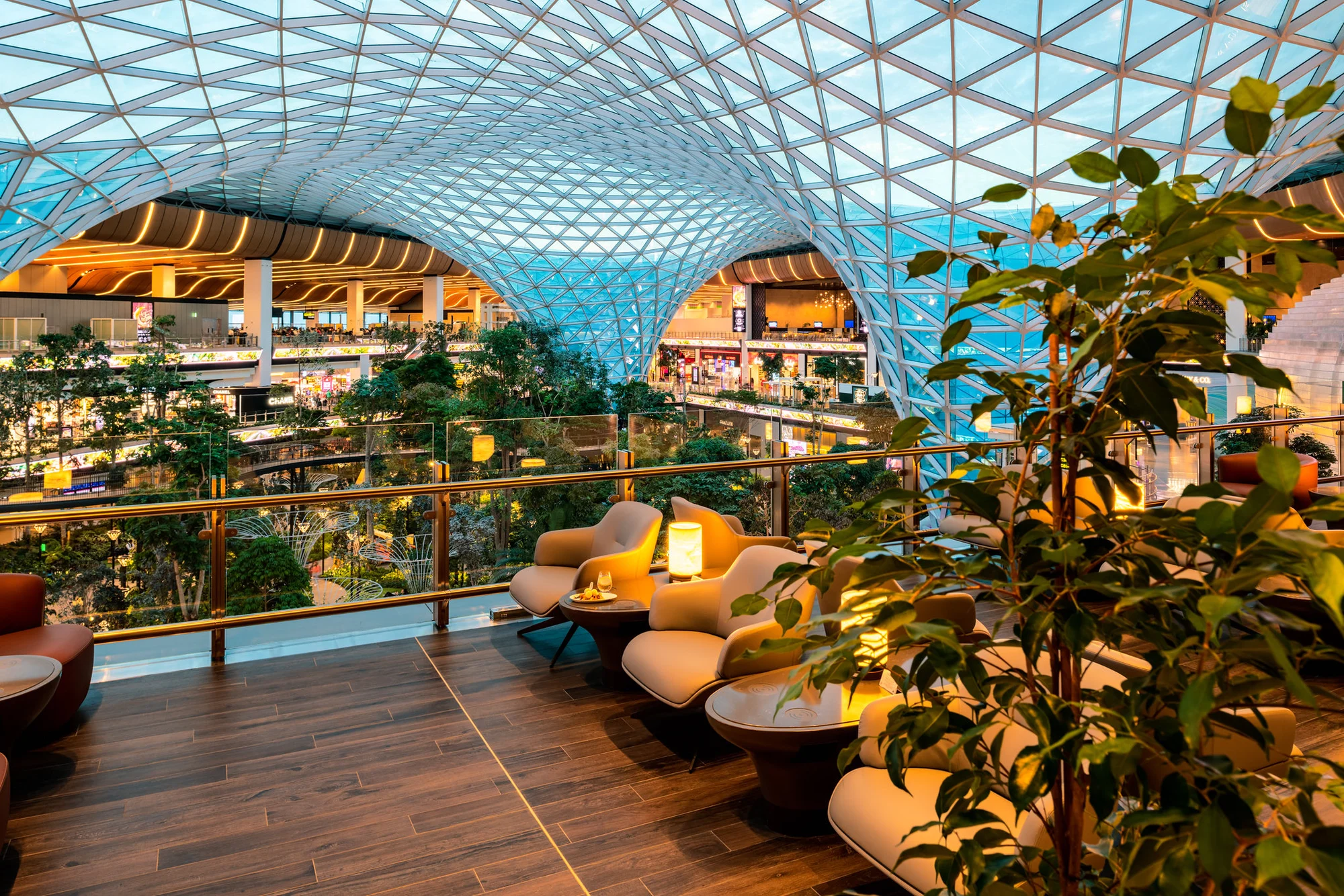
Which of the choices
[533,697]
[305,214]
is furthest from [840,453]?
[305,214]

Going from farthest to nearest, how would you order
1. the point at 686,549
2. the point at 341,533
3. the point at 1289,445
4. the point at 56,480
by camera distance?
the point at 1289,445 → the point at 56,480 → the point at 341,533 → the point at 686,549

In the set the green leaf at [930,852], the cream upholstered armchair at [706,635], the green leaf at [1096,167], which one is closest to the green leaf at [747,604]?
the green leaf at [930,852]

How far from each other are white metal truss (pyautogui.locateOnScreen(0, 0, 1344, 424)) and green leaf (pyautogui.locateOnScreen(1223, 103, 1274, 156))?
13.7 metres

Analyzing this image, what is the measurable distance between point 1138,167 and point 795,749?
3256 mm

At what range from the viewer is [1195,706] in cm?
117

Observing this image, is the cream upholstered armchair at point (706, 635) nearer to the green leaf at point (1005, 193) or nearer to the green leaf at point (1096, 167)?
the green leaf at point (1005, 193)

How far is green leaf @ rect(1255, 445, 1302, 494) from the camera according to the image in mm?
1299

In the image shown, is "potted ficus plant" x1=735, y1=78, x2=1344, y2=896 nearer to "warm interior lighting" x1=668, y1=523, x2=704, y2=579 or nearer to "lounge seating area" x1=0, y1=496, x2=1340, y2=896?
"lounge seating area" x1=0, y1=496, x2=1340, y2=896

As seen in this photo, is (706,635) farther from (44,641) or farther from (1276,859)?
(1276,859)

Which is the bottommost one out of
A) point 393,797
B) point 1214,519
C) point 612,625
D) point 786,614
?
point 393,797

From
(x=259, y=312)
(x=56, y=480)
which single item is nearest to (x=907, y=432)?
(x=56, y=480)

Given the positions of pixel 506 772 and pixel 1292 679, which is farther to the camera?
pixel 506 772

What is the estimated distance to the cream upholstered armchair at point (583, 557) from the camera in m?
6.82

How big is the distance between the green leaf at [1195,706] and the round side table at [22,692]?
17.3 feet
